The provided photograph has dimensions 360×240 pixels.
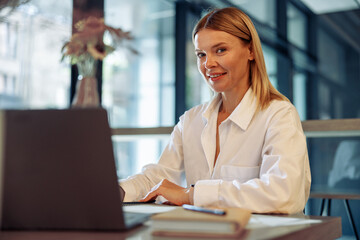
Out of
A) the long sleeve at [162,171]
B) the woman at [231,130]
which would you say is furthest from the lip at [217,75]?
the long sleeve at [162,171]

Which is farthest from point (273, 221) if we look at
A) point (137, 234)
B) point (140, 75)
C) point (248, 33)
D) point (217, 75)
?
point (140, 75)

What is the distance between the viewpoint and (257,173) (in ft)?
4.83

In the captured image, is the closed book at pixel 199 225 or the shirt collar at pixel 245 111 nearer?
the closed book at pixel 199 225

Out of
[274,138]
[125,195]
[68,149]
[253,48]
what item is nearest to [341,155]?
[253,48]

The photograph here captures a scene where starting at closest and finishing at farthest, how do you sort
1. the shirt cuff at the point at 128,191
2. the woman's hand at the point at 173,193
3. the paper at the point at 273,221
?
the paper at the point at 273,221, the woman's hand at the point at 173,193, the shirt cuff at the point at 128,191

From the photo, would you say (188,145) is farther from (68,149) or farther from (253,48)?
(68,149)

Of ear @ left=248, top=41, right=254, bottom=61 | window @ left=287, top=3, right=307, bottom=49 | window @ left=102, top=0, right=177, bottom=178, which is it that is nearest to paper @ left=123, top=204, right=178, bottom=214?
ear @ left=248, top=41, right=254, bottom=61

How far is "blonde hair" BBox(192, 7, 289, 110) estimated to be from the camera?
160cm

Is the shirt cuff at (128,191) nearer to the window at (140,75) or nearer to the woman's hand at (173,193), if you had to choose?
the woman's hand at (173,193)

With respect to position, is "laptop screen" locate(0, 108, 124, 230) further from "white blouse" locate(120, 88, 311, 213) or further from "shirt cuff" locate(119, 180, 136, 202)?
"shirt cuff" locate(119, 180, 136, 202)

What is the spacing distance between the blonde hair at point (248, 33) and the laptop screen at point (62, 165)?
2.99ft

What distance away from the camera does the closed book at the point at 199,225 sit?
0.75 meters

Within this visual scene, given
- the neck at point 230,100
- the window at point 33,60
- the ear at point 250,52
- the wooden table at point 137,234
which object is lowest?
the wooden table at point 137,234

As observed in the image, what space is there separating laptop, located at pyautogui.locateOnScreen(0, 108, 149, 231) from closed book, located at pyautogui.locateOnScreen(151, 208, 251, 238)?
8cm
